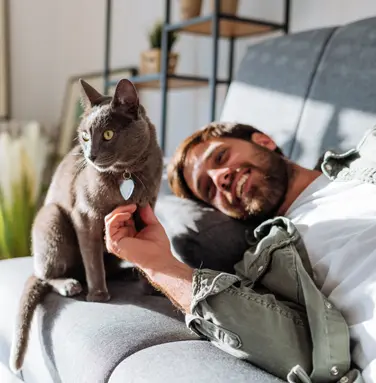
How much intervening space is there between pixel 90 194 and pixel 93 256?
134mm

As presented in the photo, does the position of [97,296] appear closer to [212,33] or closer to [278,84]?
[278,84]

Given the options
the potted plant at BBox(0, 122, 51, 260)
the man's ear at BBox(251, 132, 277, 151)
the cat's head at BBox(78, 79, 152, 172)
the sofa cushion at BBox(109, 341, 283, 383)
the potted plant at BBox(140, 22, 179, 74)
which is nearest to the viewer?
the sofa cushion at BBox(109, 341, 283, 383)

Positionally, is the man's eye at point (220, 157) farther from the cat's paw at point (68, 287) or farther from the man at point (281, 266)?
the cat's paw at point (68, 287)

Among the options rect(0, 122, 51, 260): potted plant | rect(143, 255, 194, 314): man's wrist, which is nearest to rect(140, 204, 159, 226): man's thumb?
rect(143, 255, 194, 314): man's wrist

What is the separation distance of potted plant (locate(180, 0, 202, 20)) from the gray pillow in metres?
1.19

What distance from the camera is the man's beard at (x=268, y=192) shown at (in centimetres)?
122

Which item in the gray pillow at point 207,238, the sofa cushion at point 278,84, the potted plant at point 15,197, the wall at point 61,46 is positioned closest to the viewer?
the gray pillow at point 207,238

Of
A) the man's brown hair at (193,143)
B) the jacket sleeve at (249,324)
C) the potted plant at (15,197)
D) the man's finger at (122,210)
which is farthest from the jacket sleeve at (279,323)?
the potted plant at (15,197)

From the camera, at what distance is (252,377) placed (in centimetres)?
80

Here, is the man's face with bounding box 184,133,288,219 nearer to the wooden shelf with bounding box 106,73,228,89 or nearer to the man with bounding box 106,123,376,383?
the man with bounding box 106,123,376,383

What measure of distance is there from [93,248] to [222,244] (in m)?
0.29

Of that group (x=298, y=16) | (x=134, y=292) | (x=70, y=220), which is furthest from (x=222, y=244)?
(x=298, y=16)

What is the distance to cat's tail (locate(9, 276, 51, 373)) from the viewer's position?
3.66ft

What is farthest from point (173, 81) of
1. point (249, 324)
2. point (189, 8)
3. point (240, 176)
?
point (249, 324)
